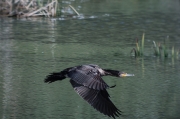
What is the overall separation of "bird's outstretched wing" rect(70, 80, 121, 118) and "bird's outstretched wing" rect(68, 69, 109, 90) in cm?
14

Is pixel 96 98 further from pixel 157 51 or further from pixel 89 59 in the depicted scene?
pixel 157 51

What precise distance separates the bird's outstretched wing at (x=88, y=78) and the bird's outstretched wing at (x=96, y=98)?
0.14m

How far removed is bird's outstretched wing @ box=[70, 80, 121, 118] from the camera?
280 inches

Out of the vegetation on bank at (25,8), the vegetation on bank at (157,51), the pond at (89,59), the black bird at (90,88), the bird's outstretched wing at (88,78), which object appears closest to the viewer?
the bird's outstretched wing at (88,78)

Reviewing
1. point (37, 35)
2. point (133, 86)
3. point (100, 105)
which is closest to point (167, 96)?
point (133, 86)

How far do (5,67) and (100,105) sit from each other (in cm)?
420

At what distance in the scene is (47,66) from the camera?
11.2m

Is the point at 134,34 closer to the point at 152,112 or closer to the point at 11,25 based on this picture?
the point at 11,25

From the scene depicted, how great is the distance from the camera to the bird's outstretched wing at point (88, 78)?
22.4 feet

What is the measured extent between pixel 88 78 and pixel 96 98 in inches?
11.7

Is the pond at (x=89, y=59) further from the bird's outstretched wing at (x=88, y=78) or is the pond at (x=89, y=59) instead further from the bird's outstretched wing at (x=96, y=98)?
the bird's outstretched wing at (x=88, y=78)

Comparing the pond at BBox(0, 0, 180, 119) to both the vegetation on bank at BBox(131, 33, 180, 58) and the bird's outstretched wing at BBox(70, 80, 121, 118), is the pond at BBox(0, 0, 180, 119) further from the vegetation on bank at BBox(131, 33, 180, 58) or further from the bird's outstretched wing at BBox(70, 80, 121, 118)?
the bird's outstretched wing at BBox(70, 80, 121, 118)

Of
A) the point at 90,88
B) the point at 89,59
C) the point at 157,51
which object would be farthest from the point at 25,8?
the point at 90,88

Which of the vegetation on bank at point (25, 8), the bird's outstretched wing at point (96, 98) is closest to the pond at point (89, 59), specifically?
the vegetation on bank at point (25, 8)
